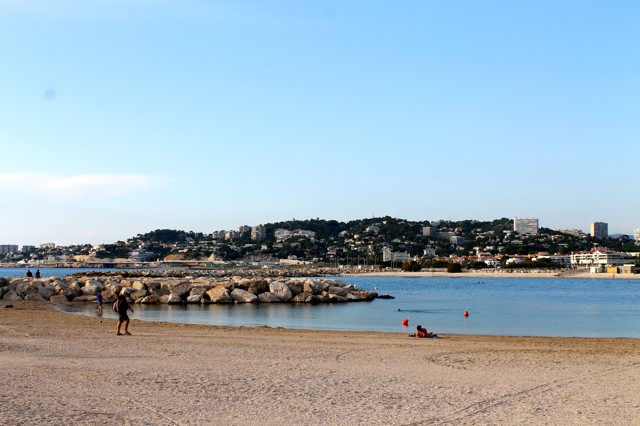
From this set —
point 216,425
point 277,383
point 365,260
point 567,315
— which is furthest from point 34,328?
point 365,260

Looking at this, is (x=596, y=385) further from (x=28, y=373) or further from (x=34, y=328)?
(x=34, y=328)

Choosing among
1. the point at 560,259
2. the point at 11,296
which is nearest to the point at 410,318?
the point at 11,296

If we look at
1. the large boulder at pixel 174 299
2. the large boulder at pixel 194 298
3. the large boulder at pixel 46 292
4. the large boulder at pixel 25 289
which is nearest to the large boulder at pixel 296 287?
the large boulder at pixel 194 298

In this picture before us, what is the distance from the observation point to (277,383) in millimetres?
10977

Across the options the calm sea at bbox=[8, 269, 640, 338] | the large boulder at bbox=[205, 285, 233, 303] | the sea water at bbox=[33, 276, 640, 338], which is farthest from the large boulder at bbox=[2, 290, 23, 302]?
the large boulder at bbox=[205, 285, 233, 303]

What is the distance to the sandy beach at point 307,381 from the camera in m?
8.66

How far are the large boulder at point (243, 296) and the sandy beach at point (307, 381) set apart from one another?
65.7 ft

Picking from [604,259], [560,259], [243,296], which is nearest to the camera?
[243,296]

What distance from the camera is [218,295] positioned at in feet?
128

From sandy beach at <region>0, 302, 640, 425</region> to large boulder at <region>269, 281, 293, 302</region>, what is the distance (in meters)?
21.5

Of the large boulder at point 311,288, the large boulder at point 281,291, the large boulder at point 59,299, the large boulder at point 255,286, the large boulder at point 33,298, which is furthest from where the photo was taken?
the large boulder at point 311,288

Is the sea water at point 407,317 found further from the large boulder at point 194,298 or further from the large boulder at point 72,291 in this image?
the large boulder at point 72,291

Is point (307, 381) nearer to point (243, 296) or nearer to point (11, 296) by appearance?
point (243, 296)

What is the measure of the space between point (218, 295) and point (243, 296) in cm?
145
